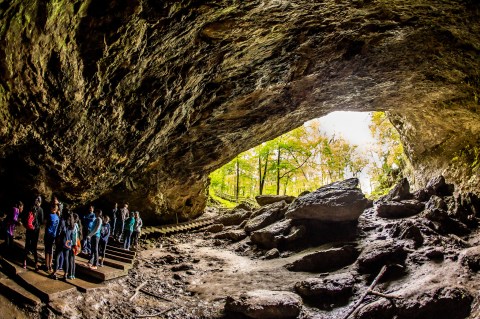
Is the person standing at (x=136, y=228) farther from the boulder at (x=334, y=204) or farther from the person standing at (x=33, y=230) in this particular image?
the boulder at (x=334, y=204)

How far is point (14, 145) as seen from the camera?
Result: 7.69 m

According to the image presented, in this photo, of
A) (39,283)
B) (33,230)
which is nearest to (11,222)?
(33,230)

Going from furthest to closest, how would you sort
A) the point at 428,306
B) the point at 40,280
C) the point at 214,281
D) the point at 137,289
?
the point at 214,281 → the point at 137,289 → the point at 40,280 → the point at 428,306

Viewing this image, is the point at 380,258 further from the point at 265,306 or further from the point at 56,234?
the point at 56,234

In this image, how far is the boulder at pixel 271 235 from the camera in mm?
14277

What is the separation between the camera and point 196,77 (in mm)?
9047

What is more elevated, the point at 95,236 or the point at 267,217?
the point at 95,236

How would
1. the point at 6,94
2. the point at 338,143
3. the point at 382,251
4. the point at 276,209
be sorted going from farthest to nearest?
the point at 338,143 < the point at 276,209 < the point at 382,251 < the point at 6,94

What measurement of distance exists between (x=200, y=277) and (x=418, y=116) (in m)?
13.1

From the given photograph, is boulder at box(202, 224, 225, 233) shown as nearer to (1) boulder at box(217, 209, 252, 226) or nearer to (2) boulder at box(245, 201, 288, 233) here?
(1) boulder at box(217, 209, 252, 226)

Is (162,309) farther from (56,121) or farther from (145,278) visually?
(56,121)

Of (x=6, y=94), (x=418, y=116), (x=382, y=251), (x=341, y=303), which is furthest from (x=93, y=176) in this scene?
(x=418, y=116)

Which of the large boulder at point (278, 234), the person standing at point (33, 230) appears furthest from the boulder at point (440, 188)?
the person standing at point (33, 230)

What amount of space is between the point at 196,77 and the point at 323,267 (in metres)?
8.39
